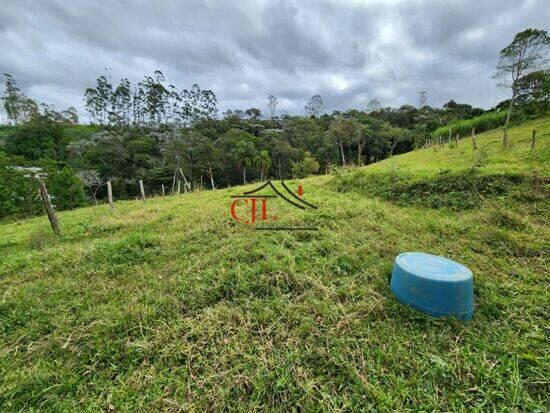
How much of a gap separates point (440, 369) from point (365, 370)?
510 millimetres

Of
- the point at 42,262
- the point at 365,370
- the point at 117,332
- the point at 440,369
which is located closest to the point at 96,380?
the point at 117,332

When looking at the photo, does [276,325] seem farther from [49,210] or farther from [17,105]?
[17,105]

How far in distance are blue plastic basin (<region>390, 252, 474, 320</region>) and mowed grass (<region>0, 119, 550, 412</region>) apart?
102 millimetres

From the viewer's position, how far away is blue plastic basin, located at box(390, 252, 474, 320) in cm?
202

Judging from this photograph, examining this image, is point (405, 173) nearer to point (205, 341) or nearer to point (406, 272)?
point (406, 272)

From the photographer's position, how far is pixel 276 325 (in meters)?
2.12

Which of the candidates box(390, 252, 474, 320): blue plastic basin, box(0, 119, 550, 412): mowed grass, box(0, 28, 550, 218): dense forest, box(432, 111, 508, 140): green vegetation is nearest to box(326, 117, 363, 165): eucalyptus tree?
box(0, 28, 550, 218): dense forest

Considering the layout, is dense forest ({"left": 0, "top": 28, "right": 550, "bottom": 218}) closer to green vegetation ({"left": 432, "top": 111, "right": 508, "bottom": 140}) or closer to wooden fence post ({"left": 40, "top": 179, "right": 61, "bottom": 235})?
green vegetation ({"left": 432, "top": 111, "right": 508, "bottom": 140})

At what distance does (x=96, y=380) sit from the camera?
174 centimetres

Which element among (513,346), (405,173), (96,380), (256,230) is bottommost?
(96,380)

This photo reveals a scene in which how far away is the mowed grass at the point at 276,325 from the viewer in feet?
5.19

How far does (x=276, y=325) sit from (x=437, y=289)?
144 cm

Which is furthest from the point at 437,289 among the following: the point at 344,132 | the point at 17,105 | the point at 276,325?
the point at 17,105

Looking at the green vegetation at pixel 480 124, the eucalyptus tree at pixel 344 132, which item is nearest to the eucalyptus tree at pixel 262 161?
the eucalyptus tree at pixel 344 132
